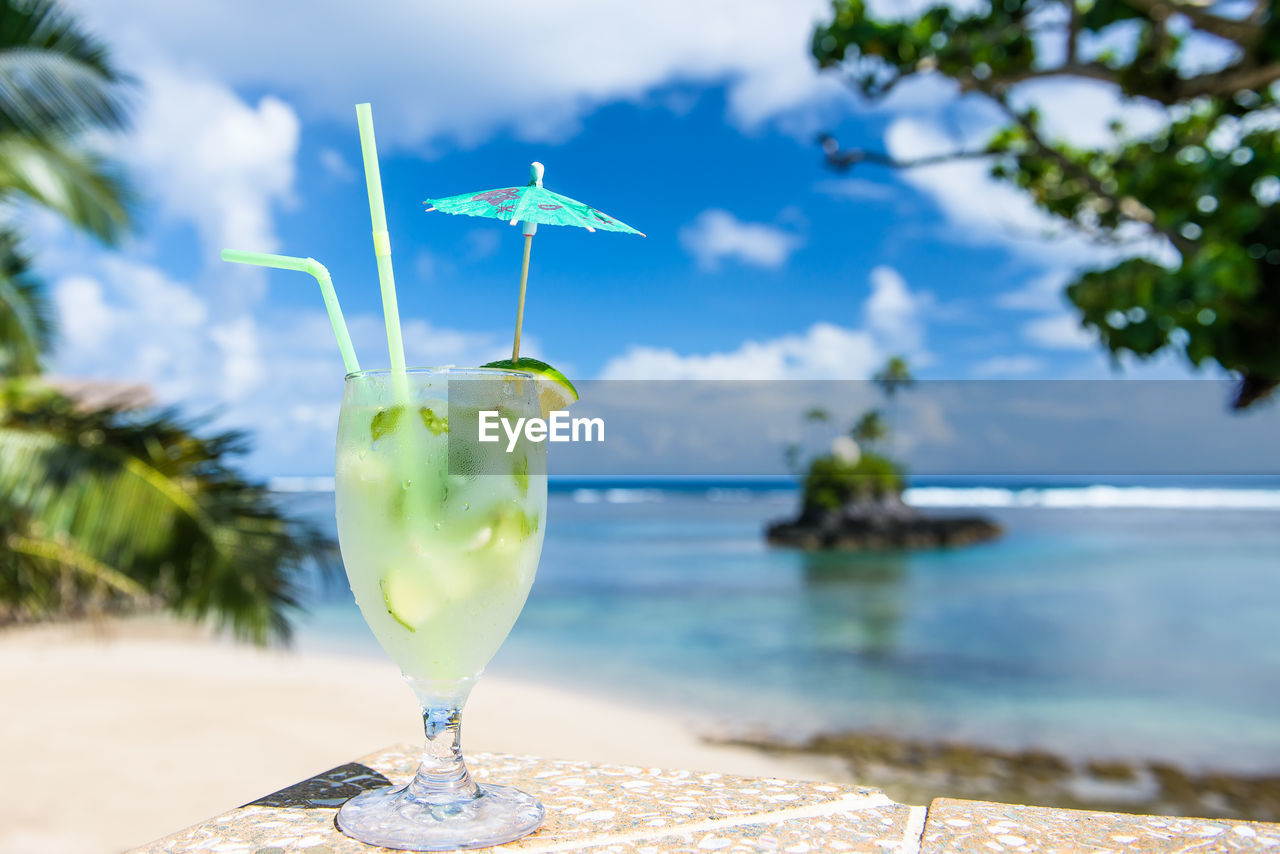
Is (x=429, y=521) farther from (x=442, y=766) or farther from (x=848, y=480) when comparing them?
(x=848, y=480)

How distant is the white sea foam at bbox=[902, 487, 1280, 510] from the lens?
84.6ft

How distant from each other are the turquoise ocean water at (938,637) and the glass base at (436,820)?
2.87 metres

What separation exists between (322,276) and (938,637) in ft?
34.2

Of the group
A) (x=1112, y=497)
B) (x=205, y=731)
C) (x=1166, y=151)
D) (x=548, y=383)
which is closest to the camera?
(x=548, y=383)

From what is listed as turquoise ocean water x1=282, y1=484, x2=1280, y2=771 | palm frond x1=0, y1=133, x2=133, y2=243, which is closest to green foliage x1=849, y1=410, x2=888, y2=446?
turquoise ocean water x1=282, y1=484, x2=1280, y2=771

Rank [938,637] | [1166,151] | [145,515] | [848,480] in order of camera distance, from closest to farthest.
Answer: [145,515] → [1166,151] → [938,637] → [848,480]

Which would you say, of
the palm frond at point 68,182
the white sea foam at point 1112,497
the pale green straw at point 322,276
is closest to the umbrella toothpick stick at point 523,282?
the pale green straw at point 322,276

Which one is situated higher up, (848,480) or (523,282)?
(848,480)

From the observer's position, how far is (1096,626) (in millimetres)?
10727

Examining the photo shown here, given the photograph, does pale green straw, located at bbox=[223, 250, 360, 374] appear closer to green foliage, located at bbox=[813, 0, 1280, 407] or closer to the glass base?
the glass base

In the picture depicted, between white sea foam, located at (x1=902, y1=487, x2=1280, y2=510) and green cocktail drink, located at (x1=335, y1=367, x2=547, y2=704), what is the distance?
80.4 ft

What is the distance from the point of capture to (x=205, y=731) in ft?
23.0

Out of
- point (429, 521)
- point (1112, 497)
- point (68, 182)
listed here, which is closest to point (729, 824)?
point (429, 521)

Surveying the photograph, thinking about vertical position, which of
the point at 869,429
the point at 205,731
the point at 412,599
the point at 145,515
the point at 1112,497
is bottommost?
the point at 205,731
